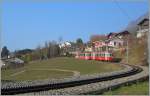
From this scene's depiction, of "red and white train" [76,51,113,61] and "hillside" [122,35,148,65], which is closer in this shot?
"hillside" [122,35,148,65]

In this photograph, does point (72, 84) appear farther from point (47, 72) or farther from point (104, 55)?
point (104, 55)

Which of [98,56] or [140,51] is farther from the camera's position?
[98,56]

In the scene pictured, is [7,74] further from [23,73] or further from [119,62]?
[119,62]

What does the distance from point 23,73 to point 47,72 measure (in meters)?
5.67

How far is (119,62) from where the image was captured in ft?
121

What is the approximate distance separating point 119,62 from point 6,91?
2682 cm

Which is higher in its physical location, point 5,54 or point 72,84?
point 5,54

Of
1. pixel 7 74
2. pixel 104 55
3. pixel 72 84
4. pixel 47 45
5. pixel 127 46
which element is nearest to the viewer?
pixel 72 84

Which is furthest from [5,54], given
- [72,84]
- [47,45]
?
[47,45]

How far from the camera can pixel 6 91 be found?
10883mm

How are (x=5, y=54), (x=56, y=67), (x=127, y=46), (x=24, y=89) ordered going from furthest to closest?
(x=56, y=67)
(x=127, y=46)
(x=24, y=89)
(x=5, y=54)

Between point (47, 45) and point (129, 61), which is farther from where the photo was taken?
point (129, 61)

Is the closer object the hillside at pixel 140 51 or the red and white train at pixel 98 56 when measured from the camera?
the hillside at pixel 140 51

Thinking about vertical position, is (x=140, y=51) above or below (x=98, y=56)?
above
